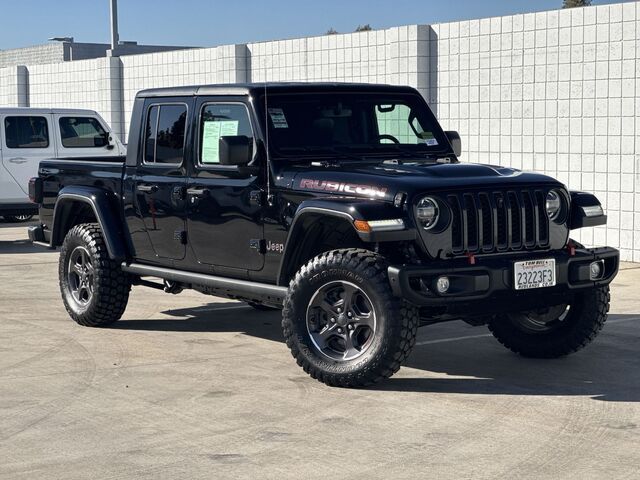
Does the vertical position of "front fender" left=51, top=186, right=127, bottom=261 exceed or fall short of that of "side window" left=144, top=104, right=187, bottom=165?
it falls short

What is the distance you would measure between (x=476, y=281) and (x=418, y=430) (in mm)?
1187

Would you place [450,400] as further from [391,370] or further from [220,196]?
[220,196]

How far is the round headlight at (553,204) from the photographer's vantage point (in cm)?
793

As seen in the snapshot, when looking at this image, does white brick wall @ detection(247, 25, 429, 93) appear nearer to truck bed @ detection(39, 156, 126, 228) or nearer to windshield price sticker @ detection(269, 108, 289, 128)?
truck bed @ detection(39, 156, 126, 228)

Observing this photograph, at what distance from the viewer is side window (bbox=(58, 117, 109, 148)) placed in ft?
57.1

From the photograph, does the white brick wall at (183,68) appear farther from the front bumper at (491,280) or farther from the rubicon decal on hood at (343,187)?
the front bumper at (491,280)

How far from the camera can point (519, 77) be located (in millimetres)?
14898

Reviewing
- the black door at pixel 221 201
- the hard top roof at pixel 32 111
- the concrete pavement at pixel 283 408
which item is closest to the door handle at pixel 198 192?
the black door at pixel 221 201

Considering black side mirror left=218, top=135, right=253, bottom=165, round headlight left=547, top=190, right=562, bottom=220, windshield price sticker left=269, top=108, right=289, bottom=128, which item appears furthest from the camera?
windshield price sticker left=269, top=108, right=289, bottom=128

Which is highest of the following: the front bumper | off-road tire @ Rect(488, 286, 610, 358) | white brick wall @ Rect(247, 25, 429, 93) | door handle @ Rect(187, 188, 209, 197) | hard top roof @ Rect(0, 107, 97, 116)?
white brick wall @ Rect(247, 25, 429, 93)

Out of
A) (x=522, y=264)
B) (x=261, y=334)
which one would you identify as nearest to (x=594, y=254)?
(x=522, y=264)

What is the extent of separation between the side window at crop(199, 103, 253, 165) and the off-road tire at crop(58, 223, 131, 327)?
1389 millimetres

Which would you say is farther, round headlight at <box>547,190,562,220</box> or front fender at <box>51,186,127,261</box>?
front fender at <box>51,186,127,261</box>

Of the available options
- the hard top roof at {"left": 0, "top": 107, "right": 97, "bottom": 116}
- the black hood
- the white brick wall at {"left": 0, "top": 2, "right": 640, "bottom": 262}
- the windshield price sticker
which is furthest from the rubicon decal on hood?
the hard top roof at {"left": 0, "top": 107, "right": 97, "bottom": 116}
